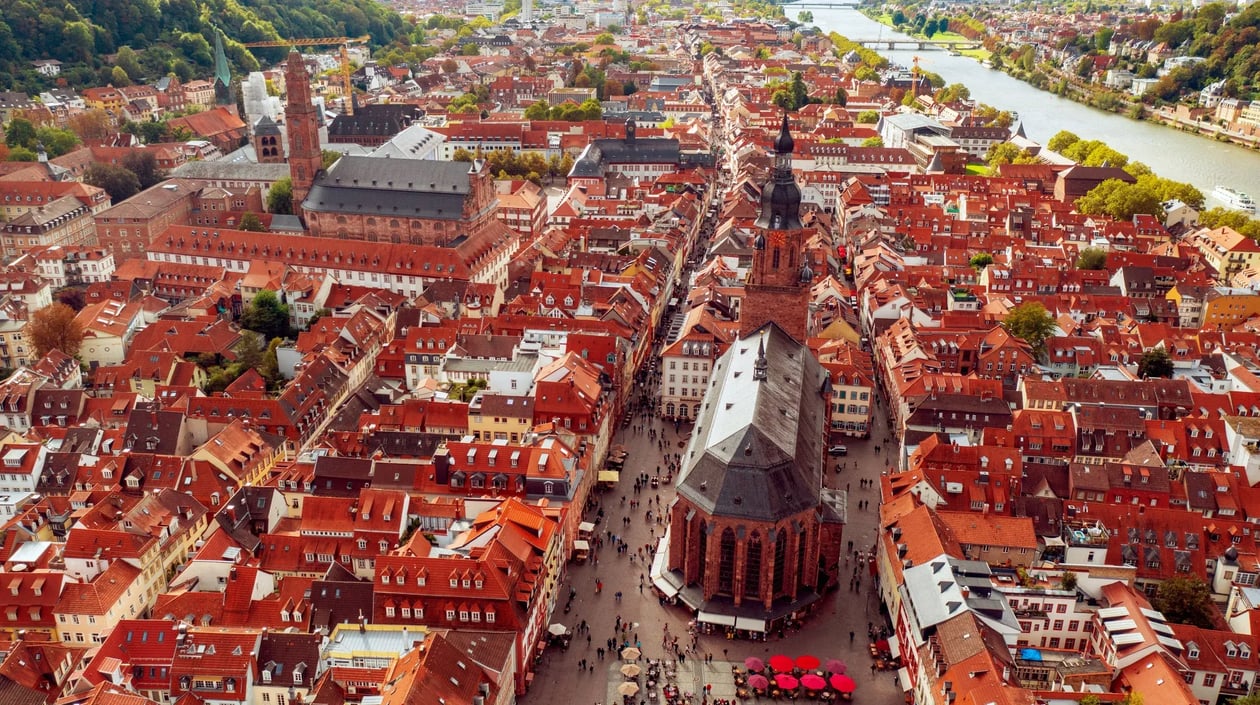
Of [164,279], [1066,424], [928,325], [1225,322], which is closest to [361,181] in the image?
[164,279]

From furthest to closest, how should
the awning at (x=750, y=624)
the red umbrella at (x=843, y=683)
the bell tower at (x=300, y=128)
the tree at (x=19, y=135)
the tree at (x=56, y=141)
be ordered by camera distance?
1. the tree at (x=56, y=141)
2. the tree at (x=19, y=135)
3. the bell tower at (x=300, y=128)
4. the awning at (x=750, y=624)
5. the red umbrella at (x=843, y=683)

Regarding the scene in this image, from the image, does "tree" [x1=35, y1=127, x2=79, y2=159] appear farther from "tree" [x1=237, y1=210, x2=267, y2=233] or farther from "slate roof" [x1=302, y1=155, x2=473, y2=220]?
"slate roof" [x1=302, y1=155, x2=473, y2=220]

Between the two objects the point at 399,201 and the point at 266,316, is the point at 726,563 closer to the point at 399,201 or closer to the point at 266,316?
the point at 266,316

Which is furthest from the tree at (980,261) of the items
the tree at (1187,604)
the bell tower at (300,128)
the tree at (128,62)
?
the tree at (128,62)

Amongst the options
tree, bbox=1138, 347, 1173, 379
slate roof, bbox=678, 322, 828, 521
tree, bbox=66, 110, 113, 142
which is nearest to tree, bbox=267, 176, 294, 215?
tree, bbox=66, 110, 113, 142

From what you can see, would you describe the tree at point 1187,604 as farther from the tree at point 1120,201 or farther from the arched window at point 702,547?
the tree at point 1120,201

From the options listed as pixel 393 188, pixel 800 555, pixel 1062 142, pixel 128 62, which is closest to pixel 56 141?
pixel 128 62

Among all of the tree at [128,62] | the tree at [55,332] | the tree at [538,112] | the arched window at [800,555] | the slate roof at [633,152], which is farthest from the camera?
the tree at [128,62]
